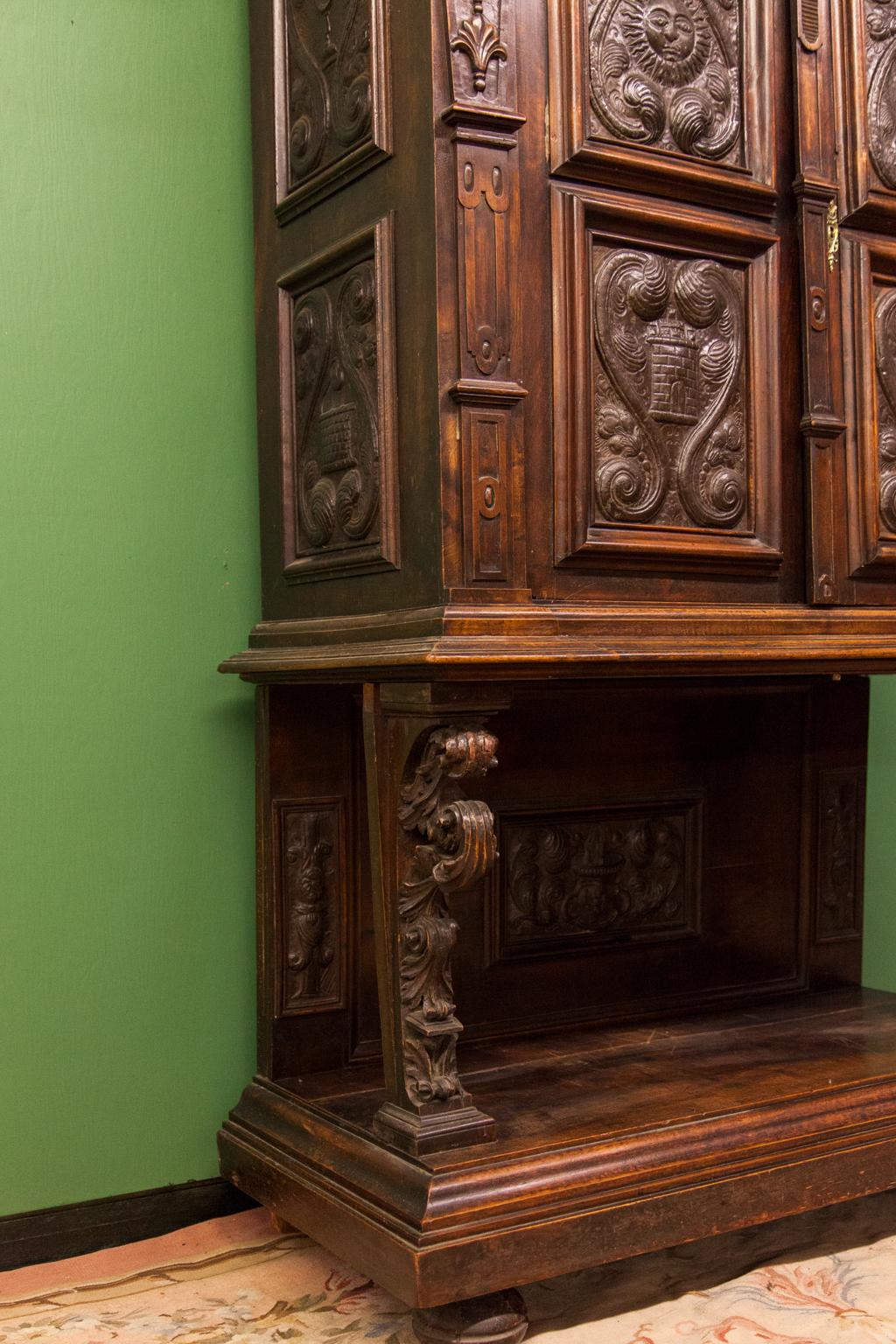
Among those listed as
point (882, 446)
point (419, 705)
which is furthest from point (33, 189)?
point (882, 446)

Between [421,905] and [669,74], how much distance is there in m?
1.35

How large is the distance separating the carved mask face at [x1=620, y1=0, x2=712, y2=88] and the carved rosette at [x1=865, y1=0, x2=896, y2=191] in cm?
34

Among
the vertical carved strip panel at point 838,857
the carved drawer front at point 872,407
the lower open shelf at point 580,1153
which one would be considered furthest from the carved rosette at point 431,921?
the vertical carved strip panel at point 838,857

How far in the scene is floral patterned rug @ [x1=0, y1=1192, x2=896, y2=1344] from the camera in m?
2.07

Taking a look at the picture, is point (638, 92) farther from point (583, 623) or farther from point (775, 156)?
point (583, 623)

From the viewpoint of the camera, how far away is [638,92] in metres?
2.10

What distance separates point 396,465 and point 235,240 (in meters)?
0.76

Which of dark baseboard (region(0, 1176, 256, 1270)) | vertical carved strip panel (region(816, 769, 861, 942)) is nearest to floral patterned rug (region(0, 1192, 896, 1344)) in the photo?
dark baseboard (region(0, 1176, 256, 1270))

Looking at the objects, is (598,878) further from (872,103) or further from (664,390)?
(872,103)

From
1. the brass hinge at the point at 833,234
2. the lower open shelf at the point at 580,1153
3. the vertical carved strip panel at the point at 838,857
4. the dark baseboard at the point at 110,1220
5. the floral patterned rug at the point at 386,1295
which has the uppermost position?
the brass hinge at the point at 833,234

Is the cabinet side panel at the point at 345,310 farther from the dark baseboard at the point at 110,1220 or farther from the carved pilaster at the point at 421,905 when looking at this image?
the dark baseboard at the point at 110,1220

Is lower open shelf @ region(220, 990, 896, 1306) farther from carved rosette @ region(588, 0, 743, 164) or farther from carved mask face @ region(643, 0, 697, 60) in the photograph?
carved mask face @ region(643, 0, 697, 60)

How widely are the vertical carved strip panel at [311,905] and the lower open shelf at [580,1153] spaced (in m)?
0.16

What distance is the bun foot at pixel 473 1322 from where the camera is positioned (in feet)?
6.33
